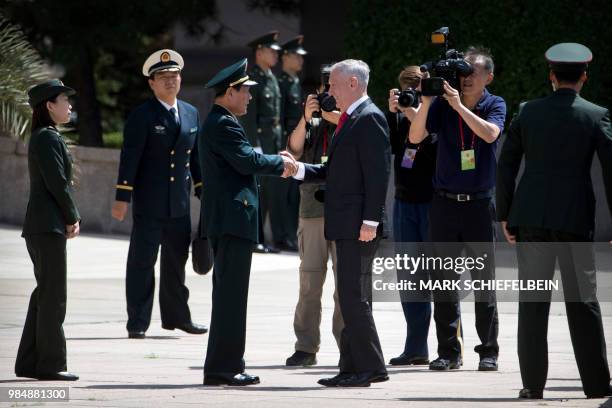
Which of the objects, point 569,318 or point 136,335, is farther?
point 136,335

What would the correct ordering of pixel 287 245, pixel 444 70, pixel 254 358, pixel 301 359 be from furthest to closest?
pixel 287 245 < pixel 254 358 < pixel 301 359 < pixel 444 70

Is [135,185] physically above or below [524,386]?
above

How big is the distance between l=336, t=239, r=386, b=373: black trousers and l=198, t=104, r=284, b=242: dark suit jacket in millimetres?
559

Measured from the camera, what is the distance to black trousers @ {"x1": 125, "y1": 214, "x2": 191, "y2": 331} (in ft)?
35.6

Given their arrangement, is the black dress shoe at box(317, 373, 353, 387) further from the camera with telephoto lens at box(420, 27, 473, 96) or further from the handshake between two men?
the camera with telephoto lens at box(420, 27, 473, 96)

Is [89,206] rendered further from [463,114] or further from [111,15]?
[463,114]

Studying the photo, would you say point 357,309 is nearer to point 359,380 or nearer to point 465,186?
point 359,380

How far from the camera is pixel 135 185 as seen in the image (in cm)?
1104

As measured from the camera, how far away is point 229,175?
8328 millimetres

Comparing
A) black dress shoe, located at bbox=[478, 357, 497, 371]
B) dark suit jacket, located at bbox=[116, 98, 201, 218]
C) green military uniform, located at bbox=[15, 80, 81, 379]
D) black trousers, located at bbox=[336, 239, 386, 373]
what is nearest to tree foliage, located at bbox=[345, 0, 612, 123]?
dark suit jacket, located at bbox=[116, 98, 201, 218]

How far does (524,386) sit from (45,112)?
3.24 meters

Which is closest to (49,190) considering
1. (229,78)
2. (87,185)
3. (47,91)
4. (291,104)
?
(47,91)

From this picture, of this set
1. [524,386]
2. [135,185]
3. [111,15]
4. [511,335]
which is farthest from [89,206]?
[524,386]

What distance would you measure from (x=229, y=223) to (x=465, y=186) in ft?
5.22
